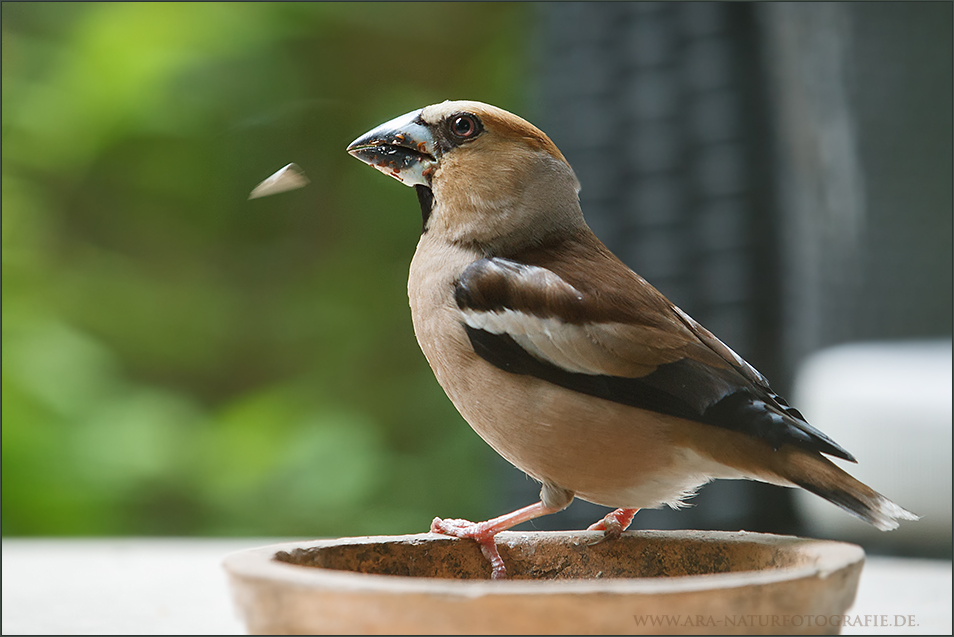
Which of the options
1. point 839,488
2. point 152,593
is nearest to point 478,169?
point 839,488

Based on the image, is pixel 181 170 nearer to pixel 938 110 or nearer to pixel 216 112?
pixel 216 112

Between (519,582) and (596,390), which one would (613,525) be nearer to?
(596,390)

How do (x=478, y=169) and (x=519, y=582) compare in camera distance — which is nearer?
(x=519, y=582)

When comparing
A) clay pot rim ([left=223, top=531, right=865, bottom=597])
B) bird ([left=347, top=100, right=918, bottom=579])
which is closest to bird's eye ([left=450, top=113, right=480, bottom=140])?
bird ([left=347, top=100, right=918, bottom=579])

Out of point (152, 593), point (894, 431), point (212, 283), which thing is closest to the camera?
point (152, 593)

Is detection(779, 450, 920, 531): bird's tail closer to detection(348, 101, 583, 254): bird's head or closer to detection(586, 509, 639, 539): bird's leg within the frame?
detection(586, 509, 639, 539): bird's leg

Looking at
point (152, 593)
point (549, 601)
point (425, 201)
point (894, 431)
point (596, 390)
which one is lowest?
point (894, 431)

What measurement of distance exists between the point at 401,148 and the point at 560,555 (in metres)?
0.60

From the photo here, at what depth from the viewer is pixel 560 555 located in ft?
3.99

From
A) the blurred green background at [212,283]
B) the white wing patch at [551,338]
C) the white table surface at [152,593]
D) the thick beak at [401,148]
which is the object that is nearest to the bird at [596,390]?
the white wing patch at [551,338]

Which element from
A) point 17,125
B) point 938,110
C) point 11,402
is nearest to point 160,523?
point 11,402

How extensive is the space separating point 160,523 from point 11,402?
820 millimetres

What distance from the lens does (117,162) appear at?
454cm

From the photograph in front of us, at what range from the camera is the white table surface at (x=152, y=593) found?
1.54 metres
